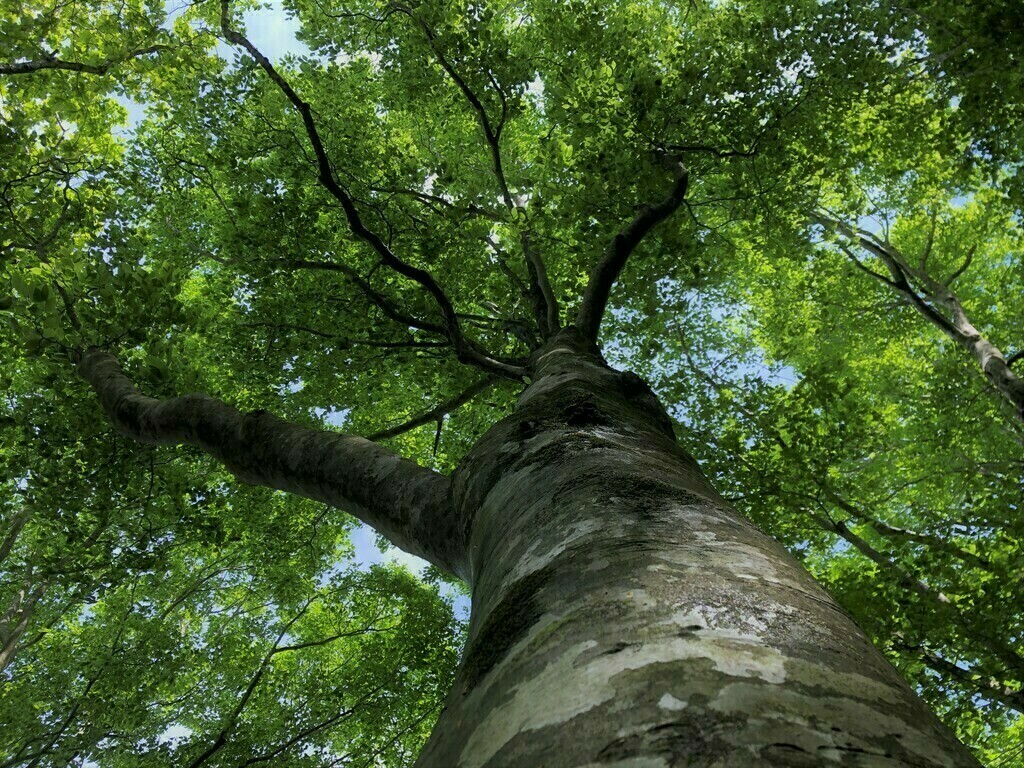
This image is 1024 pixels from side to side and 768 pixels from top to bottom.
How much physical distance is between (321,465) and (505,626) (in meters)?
2.11

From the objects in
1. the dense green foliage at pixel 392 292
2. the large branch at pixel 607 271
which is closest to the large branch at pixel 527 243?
the dense green foliage at pixel 392 292

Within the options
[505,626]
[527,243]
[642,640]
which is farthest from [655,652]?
[527,243]

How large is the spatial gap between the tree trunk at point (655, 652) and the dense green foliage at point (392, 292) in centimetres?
326

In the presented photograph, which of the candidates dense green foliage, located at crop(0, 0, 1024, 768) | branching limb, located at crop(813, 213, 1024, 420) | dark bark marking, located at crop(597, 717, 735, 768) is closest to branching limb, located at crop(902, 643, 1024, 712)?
dense green foliage, located at crop(0, 0, 1024, 768)

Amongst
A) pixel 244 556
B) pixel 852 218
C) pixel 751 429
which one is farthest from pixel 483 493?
pixel 852 218

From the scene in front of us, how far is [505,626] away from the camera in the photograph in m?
1.08

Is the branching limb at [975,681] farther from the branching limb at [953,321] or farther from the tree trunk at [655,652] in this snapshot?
the tree trunk at [655,652]

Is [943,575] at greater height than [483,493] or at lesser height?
greater

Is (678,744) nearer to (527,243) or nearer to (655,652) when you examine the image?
(655,652)

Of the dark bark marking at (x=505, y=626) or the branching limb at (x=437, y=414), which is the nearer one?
the dark bark marking at (x=505, y=626)

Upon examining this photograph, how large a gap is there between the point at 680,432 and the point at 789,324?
21.8 feet

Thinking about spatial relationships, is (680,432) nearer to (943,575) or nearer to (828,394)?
(828,394)

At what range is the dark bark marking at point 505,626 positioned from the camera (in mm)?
1021

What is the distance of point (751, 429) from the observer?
7102 millimetres
